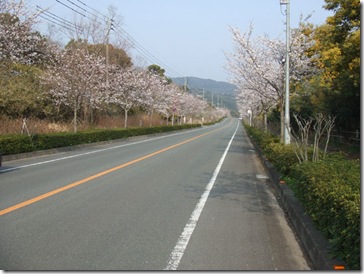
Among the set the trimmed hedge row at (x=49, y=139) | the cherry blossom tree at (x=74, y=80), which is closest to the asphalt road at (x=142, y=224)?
the trimmed hedge row at (x=49, y=139)

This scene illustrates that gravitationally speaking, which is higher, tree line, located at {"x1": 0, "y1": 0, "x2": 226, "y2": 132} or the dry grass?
tree line, located at {"x1": 0, "y1": 0, "x2": 226, "y2": 132}

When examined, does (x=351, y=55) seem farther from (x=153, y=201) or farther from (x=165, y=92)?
(x=165, y=92)

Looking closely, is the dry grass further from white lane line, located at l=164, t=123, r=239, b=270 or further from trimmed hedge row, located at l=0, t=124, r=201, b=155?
white lane line, located at l=164, t=123, r=239, b=270

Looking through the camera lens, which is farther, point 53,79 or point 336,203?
point 53,79

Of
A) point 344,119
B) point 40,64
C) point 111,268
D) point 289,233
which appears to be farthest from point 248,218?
point 40,64

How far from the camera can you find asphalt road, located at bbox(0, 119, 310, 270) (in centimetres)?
438

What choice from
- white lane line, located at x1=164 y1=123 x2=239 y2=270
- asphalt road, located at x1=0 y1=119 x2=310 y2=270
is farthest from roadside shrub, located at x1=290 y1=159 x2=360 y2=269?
white lane line, located at x1=164 y1=123 x2=239 y2=270

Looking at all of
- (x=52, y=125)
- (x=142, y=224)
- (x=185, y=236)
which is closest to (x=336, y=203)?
(x=185, y=236)

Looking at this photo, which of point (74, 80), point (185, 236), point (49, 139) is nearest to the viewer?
point (185, 236)

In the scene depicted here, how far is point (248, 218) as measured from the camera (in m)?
6.50

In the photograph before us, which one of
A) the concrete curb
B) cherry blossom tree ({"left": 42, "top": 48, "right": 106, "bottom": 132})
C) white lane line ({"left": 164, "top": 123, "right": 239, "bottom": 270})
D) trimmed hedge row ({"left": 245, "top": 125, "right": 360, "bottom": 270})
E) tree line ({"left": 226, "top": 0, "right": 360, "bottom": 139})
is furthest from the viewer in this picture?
cherry blossom tree ({"left": 42, "top": 48, "right": 106, "bottom": 132})

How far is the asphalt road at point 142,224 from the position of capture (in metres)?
4.38

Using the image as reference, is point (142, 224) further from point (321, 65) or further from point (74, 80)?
point (74, 80)

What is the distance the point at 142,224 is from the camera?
19.4 ft
